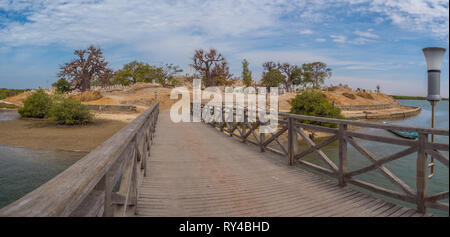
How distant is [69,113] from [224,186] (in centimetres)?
1927

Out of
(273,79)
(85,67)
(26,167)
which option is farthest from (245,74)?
(26,167)

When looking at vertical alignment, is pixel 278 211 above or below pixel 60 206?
below

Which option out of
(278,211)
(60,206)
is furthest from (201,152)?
(60,206)

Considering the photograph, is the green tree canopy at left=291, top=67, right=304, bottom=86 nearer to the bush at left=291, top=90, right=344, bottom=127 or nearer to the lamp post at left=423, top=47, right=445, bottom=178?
the bush at left=291, top=90, right=344, bottom=127

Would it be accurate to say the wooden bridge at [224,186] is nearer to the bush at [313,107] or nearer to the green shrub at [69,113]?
the green shrub at [69,113]

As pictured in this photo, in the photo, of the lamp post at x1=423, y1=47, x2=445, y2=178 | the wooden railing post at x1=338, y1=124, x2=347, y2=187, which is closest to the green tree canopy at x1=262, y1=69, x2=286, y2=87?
the lamp post at x1=423, y1=47, x2=445, y2=178

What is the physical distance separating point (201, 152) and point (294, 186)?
10.0ft

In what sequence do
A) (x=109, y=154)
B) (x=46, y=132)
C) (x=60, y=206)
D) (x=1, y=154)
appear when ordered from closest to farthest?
(x=60, y=206), (x=109, y=154), (x=1, y=154), (x=46, y=132)

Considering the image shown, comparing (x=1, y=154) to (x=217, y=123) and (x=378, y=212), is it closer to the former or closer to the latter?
(x=217, y=123)

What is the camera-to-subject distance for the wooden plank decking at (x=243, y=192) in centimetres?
309

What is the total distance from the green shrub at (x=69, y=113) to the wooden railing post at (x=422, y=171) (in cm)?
2114

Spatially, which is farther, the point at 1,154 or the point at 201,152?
the point at 1,154

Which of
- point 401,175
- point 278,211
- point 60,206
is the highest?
point 60,206

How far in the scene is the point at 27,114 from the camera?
2400 cm
